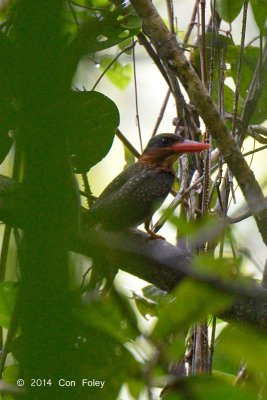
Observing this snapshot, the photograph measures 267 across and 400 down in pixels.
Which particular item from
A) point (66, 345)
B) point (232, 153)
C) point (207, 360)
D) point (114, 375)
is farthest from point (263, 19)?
point (66, 345)

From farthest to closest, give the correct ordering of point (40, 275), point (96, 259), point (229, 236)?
1. point (229, 236)
2. point (96, 259)
3. point (40, 275)

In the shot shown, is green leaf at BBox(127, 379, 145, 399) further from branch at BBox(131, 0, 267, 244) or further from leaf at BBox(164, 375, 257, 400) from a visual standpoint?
branch at BBox(131, 0, 267, 244)

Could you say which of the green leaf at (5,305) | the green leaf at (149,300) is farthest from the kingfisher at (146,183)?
the green leaf at (5,305)

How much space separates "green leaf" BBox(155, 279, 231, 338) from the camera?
39 cm

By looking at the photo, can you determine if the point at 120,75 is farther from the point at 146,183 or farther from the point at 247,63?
the point at 247,63

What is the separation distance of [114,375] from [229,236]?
1.05 feet

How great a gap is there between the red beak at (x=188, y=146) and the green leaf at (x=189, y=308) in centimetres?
185

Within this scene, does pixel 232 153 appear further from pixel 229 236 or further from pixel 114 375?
pixel 114 375

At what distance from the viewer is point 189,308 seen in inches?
15.5

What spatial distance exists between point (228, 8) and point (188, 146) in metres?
0.60

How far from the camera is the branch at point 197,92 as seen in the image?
4.83 ft

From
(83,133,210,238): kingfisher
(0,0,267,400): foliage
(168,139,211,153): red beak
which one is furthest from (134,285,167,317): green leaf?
(0,0,267,400): foliage

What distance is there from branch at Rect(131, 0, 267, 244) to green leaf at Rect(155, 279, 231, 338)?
1.09 metres

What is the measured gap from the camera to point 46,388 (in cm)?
27
